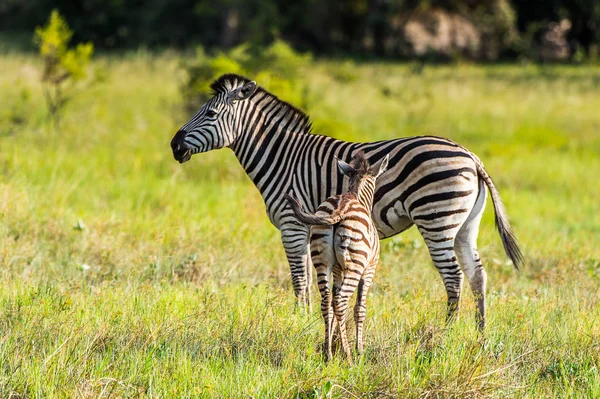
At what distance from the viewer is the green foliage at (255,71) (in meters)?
16.1

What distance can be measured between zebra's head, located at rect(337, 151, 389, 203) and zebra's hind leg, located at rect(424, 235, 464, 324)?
0.86 m

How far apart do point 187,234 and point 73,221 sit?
137 centimetres

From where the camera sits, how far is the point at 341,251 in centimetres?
534

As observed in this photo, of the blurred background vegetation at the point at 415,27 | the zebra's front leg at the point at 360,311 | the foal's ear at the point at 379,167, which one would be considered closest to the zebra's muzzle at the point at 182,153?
the foal's ear at the point at 379,167

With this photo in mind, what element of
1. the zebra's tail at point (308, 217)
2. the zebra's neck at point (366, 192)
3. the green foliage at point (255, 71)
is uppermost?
the green foliage at point (255, 71)

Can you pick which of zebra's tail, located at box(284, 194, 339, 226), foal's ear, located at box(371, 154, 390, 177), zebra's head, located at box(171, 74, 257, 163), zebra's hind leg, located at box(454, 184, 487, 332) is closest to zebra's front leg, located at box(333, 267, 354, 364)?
zebra's tail, located at box(284, 194, 339, 226)

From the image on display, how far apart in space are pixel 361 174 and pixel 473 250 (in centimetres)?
159

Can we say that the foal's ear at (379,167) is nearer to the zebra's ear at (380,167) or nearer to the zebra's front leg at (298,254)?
the zebra's ear at (380,167)

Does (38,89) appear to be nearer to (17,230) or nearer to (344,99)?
(344,99)

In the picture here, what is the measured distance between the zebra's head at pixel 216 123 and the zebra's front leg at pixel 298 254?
98 cm

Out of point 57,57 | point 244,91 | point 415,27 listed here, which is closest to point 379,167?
point 244,91

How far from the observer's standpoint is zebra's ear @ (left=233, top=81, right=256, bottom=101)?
6805 millimetres

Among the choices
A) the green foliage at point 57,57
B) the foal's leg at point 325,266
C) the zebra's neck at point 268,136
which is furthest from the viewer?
the green foliage at point 57,57

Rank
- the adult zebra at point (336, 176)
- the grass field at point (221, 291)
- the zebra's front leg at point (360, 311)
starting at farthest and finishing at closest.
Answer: the adult zebra at point (336, 176)
the zebra's front leg at point (360, 311)
the grass field at point (221, 291)
